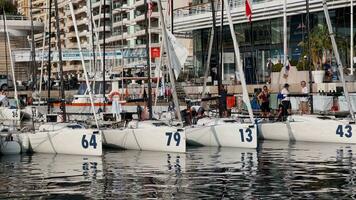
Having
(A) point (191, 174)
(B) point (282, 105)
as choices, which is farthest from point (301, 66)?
(A) point (191, 174)

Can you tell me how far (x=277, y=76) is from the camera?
52.1 metres

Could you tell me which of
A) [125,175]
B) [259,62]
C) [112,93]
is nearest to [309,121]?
[125,175]

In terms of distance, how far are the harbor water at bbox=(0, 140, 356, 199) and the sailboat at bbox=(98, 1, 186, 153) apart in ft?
1.64

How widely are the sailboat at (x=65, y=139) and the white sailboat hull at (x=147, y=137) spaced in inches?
71.8

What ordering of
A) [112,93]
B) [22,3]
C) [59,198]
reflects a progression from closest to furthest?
[59,198] → [112,93] → [22,3]

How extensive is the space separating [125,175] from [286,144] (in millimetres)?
11788

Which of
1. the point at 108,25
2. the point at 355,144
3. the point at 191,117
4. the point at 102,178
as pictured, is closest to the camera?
the point at 102,178

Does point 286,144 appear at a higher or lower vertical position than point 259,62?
lower

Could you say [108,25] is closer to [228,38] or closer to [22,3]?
[22,3]

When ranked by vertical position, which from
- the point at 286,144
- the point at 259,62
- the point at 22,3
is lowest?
the point at 286,144

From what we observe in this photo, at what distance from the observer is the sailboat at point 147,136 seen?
30688mm

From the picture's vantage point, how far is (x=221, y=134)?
1289 inches

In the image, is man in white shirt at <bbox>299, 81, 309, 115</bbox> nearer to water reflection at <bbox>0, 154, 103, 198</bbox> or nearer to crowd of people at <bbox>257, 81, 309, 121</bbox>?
crowd of people at <bbox>257, 81, 309, 121</bbox>

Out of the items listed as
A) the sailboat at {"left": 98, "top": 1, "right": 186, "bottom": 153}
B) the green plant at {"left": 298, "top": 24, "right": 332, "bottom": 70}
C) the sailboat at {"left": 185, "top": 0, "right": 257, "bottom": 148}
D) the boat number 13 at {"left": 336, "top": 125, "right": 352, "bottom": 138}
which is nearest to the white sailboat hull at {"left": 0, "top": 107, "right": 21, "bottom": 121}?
the green plant at {"left": 298, "top": 24, "right": 332, "bottom": 70}
